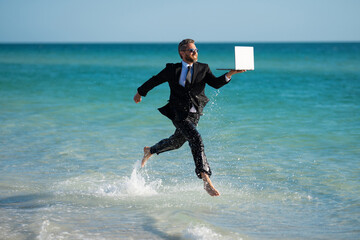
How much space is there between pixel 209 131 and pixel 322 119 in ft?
11.6

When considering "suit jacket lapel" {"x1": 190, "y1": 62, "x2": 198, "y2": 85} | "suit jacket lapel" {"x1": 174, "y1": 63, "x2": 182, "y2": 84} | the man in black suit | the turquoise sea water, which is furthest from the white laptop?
the turquoise sea water

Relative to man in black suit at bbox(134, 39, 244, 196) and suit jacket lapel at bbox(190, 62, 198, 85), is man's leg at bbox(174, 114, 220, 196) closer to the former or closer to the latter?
man in black suit at bbox(134, 39, 244, 196)

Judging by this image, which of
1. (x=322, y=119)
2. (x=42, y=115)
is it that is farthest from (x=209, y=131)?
(x=42, y=115)

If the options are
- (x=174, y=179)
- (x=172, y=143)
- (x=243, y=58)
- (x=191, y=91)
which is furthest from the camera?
(x=174, y=179)

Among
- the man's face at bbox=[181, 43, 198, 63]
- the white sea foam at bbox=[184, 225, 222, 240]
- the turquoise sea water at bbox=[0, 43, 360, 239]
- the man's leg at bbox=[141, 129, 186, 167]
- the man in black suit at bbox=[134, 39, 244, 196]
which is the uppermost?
the man's face at bbox=[181, 43, 198, 63]

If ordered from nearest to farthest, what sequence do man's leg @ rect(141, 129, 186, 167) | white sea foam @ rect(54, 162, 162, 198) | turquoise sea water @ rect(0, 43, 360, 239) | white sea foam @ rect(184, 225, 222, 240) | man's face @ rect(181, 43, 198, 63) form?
white sea foam @ rect(184, 225, 222, 240) → turquoise sea water @ rect(0, 43, 360, 239) → man's face @ rect(181, 43, 198, 63) → man's leg @ rect(141, 129, 186, 167) → white sea foam @ rect(54, 162, 162, 198)

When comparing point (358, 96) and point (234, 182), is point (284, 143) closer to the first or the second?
point (234, 182)

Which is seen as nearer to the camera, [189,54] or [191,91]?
[189,54]

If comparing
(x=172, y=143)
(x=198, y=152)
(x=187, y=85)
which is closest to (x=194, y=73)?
(x=187, y=85)

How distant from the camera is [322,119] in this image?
12352mm

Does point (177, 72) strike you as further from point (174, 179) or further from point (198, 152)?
point (174, 179)

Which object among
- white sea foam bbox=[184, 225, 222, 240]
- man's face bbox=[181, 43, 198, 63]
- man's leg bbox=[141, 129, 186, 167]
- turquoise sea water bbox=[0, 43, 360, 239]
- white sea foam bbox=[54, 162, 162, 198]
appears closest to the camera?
white sea foam bbox=[184, 225, 222, 240]

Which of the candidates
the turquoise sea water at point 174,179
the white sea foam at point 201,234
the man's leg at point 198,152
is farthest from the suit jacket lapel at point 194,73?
the white sea foam at point 201,234

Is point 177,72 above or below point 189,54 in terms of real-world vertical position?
below
